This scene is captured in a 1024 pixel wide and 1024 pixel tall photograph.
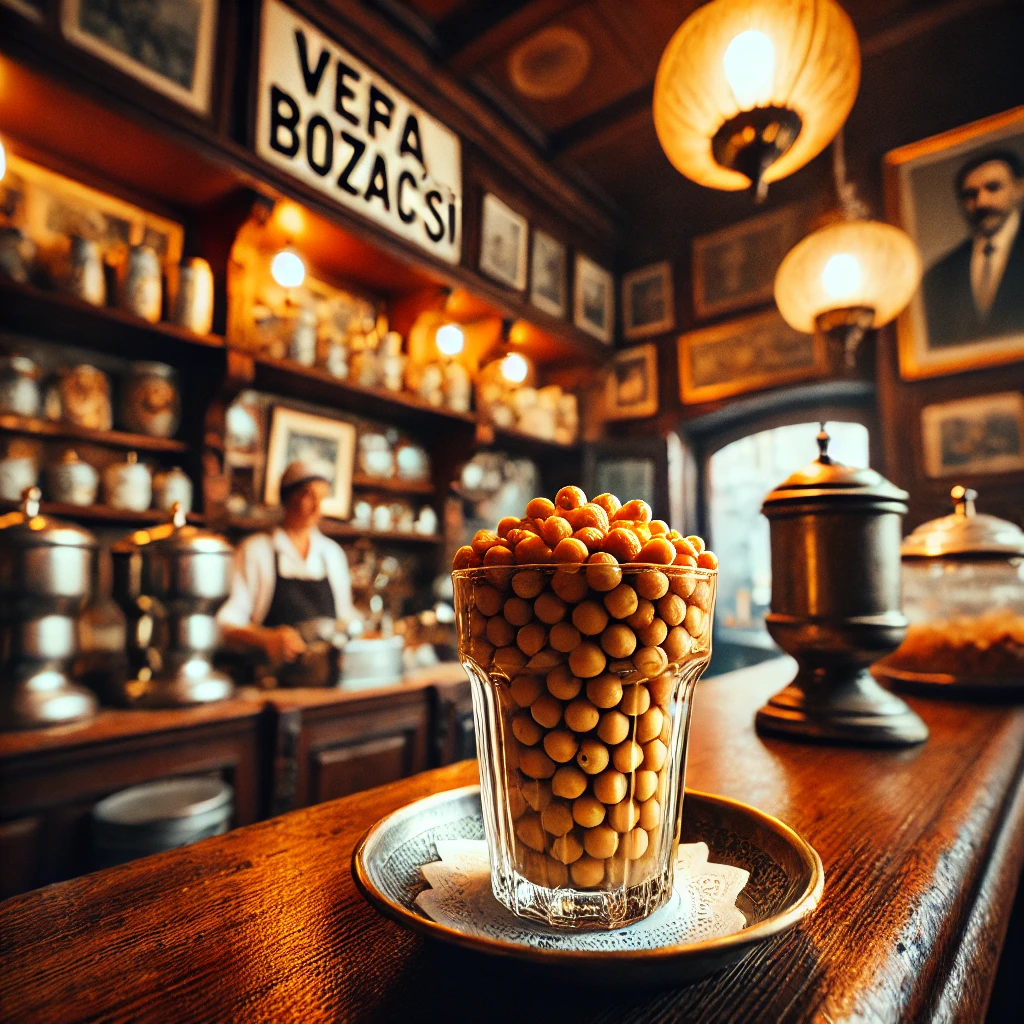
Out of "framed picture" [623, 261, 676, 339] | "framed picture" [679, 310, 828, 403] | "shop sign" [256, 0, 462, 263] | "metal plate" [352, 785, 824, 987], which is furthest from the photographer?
"framed picture" [623, 261, 676, 339]

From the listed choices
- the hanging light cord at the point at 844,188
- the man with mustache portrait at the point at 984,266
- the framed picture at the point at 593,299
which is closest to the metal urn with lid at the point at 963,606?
the man with mustache portrait at the point at 984,266

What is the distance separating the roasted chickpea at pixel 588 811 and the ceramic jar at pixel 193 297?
2.50 m

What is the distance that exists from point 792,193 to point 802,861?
177 inches

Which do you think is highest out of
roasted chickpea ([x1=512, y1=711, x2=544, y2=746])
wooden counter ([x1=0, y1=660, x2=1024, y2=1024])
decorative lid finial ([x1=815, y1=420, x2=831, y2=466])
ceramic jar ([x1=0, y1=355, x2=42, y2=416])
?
ceramic jar ([x1=0, y1=355, x2=42, y2=416])

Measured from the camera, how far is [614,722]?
509 mm

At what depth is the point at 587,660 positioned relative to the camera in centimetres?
50

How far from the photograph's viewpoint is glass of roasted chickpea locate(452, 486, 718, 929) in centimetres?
50

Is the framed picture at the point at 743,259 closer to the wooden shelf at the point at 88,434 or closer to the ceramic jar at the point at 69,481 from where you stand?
the wooden shelf at the point at 88,434

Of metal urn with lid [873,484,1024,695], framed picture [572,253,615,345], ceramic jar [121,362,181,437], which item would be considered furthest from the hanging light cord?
ceramic jar [121,362,181,437]

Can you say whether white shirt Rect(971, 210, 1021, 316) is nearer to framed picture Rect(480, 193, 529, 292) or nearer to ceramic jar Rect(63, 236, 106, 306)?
framed picture Rect(480, 193, 529, 292)

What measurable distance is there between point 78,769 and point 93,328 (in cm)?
151

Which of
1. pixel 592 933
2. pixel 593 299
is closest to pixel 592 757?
pixel 592 933

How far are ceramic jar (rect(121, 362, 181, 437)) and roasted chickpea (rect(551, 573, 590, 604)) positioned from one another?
8.25 ft

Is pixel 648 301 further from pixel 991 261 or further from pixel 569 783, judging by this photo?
pixel 569 783
